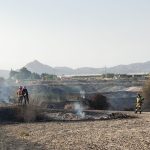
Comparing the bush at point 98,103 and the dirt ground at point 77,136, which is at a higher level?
the bush at point 98,103

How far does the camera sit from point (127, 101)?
90.0 metres

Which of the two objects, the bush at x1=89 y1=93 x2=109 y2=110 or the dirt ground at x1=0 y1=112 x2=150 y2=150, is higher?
the bush at x1=89 y1=93 x2=109 y2=110

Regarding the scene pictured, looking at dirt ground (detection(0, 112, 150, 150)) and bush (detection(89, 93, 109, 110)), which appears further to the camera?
bush (detection(89, 93, 109, 110))

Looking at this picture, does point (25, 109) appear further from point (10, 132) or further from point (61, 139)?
point (61, 139)

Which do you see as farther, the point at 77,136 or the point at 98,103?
the point at 98,103

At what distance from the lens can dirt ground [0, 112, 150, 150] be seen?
26742 mm

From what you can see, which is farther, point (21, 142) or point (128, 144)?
point (21, 142)

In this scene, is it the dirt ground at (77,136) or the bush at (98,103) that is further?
the bush at (98,103)

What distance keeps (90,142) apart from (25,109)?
60.6 ft

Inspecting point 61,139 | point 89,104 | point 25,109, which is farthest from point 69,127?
point 89,104

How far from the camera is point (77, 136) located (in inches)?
1214

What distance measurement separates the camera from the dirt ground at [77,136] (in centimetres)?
2674

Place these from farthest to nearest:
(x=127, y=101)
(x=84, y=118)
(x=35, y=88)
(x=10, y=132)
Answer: (x=35, y=88) < (x=127, y=101) < (x=84, y=118) < (x=10, y=132)

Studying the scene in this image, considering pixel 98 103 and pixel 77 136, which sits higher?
pixel 98 103
